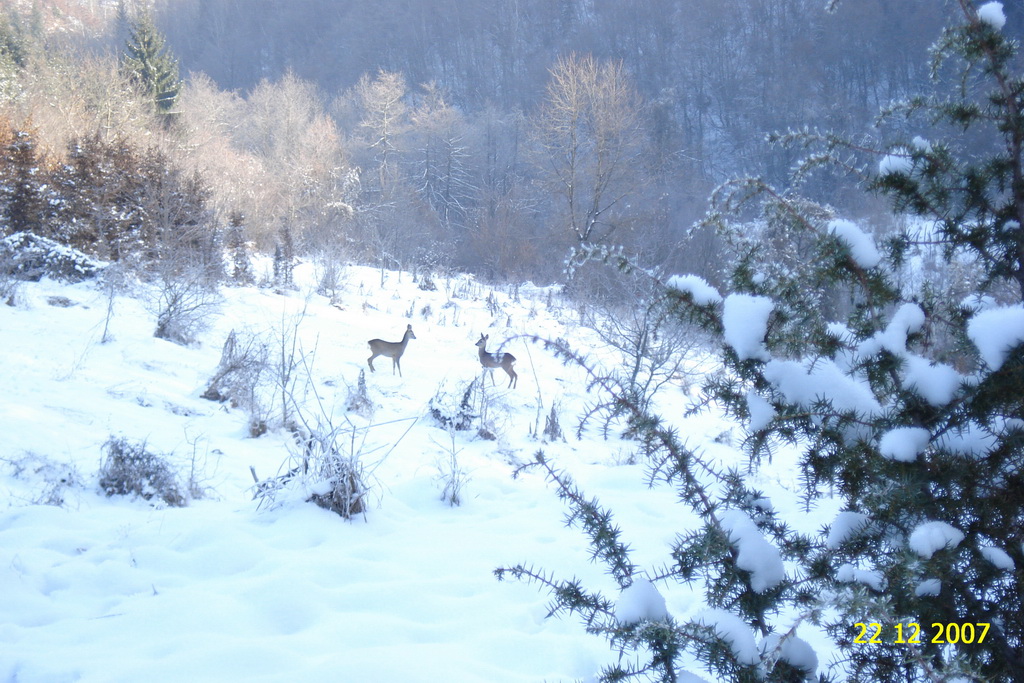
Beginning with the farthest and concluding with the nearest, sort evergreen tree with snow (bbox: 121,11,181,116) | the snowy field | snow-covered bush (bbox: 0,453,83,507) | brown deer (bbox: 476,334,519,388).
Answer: evergreen tree with snow (bbox: 121,11,181,116) → brown deer (bbox: 476,334,519,388) → snow-covered bush (bbox: 0,453,83,507) → the snowy field

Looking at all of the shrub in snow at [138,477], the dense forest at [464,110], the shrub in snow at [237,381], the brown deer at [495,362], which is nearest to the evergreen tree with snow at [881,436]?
the shrub in snow at [138,477]

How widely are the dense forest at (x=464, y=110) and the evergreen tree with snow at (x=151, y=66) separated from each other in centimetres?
54

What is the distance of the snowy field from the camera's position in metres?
2.22

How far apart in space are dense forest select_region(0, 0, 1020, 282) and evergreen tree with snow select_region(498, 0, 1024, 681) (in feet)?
23.6

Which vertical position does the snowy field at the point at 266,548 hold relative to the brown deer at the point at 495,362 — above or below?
below

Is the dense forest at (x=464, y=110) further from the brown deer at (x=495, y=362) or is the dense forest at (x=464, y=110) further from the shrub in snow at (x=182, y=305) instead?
the brown deer at (x=495, y=362)

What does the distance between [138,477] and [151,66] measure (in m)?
33.7

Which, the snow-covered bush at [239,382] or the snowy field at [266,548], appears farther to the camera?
the snow-covered bush at [239,382]

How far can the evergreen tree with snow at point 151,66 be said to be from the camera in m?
30.1

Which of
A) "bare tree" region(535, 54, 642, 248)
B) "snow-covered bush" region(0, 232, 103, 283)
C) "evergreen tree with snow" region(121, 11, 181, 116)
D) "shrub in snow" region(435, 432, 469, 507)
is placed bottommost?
"shrub in snow" region(435, 432, 469, 507)

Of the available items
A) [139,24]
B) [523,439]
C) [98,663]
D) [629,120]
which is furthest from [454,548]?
[139,24]

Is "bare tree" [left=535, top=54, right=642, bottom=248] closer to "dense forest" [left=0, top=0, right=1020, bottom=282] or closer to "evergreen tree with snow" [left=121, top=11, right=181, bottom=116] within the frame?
"dense forest" [left=0, top=0, right=1020, bottom=282]
